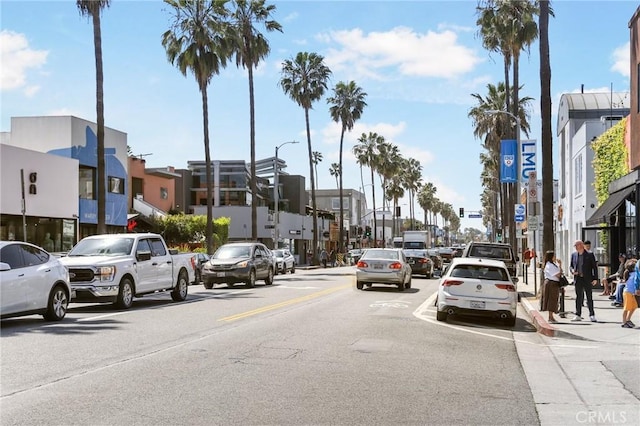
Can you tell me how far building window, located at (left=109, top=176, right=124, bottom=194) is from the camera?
4244cm

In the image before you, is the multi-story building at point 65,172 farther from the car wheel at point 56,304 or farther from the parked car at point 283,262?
the car wheel at point 56,304

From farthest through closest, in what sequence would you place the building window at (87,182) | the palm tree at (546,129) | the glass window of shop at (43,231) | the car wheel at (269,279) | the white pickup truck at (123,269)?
the building window at (87,182)
the glass window of shop at (43,231)
the car wheel at (269,279)
the palm tree at (546,129)
the white pickup truck at (123,269)

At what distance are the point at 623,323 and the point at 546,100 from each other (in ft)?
32.2

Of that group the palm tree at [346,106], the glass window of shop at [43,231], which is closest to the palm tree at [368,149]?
the palm tree at [346,106]

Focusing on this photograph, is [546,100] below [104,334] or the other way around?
the other way around

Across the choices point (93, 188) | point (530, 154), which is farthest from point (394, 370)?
point (93, 188)

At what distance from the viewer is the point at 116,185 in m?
43.1

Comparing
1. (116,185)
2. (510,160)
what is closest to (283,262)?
(116,185)

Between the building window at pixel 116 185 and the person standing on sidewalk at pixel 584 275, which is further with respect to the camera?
the building window at pixel 116 185

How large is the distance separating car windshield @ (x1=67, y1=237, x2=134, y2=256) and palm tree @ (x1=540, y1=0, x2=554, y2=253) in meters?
12.9

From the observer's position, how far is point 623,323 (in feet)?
50.0

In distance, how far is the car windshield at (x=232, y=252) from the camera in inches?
1059

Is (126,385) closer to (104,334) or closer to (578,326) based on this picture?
(104,334)

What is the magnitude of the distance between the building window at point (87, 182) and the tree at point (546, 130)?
26.1 meters
